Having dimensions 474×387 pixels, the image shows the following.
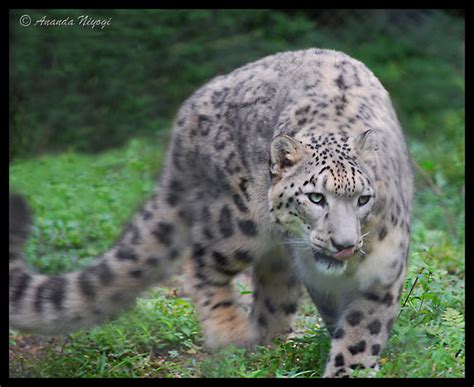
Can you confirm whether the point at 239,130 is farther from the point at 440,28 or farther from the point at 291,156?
the point at 440,28

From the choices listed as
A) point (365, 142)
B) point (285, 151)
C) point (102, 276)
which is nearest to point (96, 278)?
point (102, 276)

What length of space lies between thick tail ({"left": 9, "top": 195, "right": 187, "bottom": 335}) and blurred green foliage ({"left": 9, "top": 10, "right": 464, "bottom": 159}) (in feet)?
19.9

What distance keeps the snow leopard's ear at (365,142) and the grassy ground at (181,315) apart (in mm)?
1099

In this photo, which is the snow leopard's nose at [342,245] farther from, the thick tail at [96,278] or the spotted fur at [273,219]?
the thick tail at [96,278]

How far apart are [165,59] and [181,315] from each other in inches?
266

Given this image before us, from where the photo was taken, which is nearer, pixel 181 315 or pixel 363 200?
pixel 363 200

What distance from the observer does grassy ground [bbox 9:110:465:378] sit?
5.39 meters

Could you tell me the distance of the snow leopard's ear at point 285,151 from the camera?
5027 mm

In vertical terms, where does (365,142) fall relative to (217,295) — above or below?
above

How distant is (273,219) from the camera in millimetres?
5246

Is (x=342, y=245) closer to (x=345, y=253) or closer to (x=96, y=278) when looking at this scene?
(x=345, y=253)

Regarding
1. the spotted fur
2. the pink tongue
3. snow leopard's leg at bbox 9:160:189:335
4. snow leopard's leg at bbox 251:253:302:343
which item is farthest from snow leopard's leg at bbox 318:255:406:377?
snow leopard's leg at bbox 9:160:189:335
